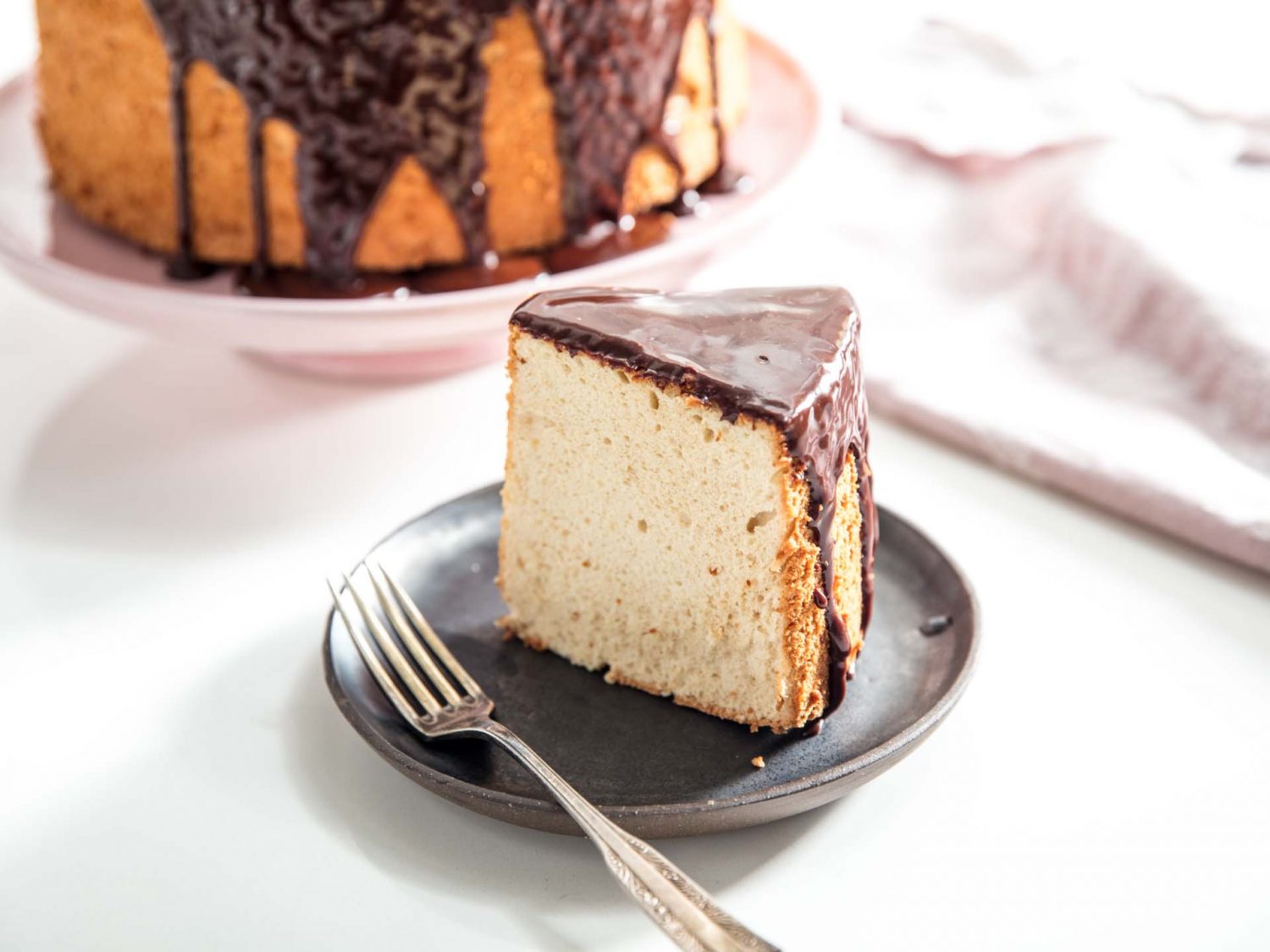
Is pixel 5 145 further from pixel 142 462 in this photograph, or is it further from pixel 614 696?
pixel 614 696

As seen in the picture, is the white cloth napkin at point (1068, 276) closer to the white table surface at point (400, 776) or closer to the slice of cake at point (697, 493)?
the white table surface at point (400, 776)

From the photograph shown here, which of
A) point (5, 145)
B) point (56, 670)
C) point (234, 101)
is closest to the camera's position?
point (56, 670)

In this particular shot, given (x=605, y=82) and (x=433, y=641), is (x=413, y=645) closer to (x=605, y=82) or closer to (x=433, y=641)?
(x=433, y=641)

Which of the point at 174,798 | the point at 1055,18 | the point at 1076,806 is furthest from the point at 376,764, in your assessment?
the point at 1055,18

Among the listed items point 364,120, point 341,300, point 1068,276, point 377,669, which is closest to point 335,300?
point 341,300

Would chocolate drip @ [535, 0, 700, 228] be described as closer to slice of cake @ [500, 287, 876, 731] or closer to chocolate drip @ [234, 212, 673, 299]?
chocolate drip @ [234, 212, 673, 299]

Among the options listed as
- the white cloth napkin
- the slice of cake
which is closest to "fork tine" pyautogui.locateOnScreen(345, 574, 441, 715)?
the slice of cake
